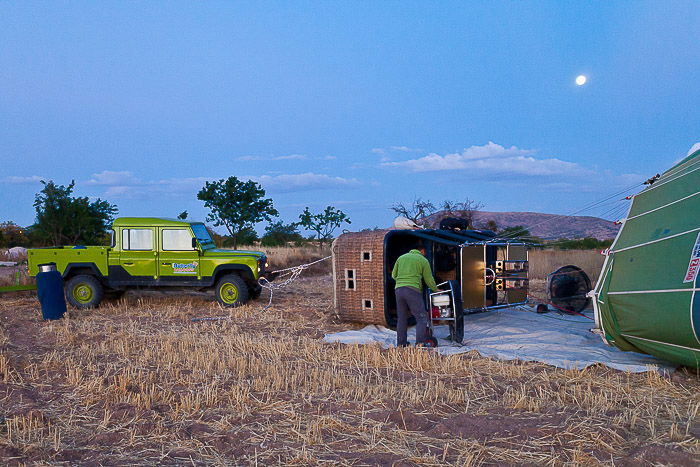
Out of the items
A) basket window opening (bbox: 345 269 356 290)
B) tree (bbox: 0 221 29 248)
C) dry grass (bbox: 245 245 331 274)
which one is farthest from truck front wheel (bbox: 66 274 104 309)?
tree (bbox: 0 221 29 248)

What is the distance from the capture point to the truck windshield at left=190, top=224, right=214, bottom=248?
13103 mm

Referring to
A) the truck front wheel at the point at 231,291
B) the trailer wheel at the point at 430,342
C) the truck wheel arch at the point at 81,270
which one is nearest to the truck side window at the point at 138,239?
the truck wheel arch at the point at 81,270

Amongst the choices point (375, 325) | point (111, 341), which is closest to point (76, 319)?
point (111, 341)

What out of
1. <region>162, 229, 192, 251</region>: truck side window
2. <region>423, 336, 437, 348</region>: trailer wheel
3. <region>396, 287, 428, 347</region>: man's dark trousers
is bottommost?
<region>423, 336, 437, 348</region>: trailer wheel

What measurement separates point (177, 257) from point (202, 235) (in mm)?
796

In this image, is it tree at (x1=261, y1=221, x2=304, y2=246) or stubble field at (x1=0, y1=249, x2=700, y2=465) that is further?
tree at (x1=261, y1=221, x2=304, y2=246)

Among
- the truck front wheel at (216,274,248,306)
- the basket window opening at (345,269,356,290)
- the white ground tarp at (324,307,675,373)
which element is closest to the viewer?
the white ground tarp at (324,307,675,373)

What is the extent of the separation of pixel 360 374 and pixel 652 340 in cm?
337

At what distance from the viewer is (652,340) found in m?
6.80

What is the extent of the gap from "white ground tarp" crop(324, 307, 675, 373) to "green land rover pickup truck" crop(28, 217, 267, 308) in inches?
164

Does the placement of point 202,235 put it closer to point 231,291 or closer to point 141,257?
point 141,257

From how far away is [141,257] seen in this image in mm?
12930

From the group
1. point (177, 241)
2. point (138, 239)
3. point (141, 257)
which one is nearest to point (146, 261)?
point (141, 257)

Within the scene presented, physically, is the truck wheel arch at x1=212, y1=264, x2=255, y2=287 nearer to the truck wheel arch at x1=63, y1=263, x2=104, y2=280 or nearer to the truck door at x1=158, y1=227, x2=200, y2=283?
the truck door at x1=158, y1=227, x2=200, y2=283
